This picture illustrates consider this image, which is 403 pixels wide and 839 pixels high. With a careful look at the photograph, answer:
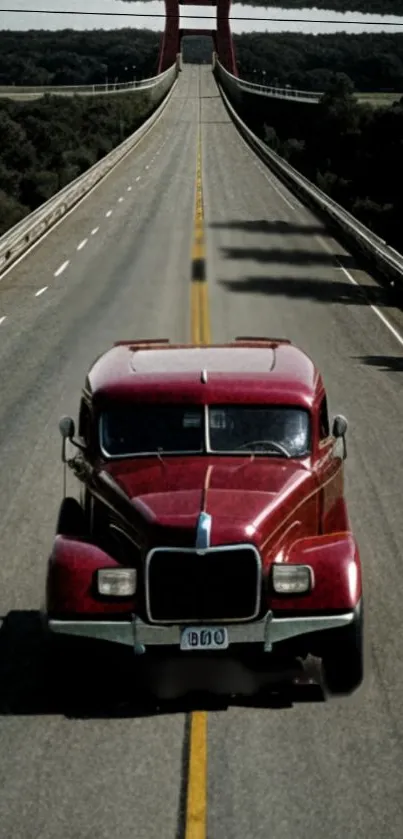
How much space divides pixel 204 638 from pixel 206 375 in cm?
244

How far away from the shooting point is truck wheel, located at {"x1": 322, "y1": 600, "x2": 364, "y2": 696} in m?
9.88

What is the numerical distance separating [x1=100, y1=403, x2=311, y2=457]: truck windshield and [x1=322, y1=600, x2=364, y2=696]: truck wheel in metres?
1.57

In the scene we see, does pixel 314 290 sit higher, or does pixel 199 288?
pixel 199 288

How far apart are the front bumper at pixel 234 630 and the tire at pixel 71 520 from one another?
1319 mm

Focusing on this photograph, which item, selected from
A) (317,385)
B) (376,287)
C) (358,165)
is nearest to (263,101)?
(358,165)

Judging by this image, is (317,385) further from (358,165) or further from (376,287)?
(358,165)

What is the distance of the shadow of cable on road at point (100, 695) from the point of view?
9.93m

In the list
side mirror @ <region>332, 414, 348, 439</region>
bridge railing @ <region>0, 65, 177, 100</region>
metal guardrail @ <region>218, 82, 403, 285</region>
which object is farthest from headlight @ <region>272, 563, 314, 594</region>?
bridge railing @ <region>0, 65, 177, 100</region>

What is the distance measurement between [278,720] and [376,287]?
28.2 metres

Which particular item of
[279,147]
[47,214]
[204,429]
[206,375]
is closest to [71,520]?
[204,429]

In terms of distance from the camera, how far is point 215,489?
10164 millimetres

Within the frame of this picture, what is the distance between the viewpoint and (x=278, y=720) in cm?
977

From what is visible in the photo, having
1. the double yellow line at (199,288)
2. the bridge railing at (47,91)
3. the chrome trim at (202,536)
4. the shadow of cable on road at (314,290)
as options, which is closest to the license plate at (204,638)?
the chrome trim at (202,536)

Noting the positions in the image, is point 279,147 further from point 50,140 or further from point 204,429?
point 204,429
